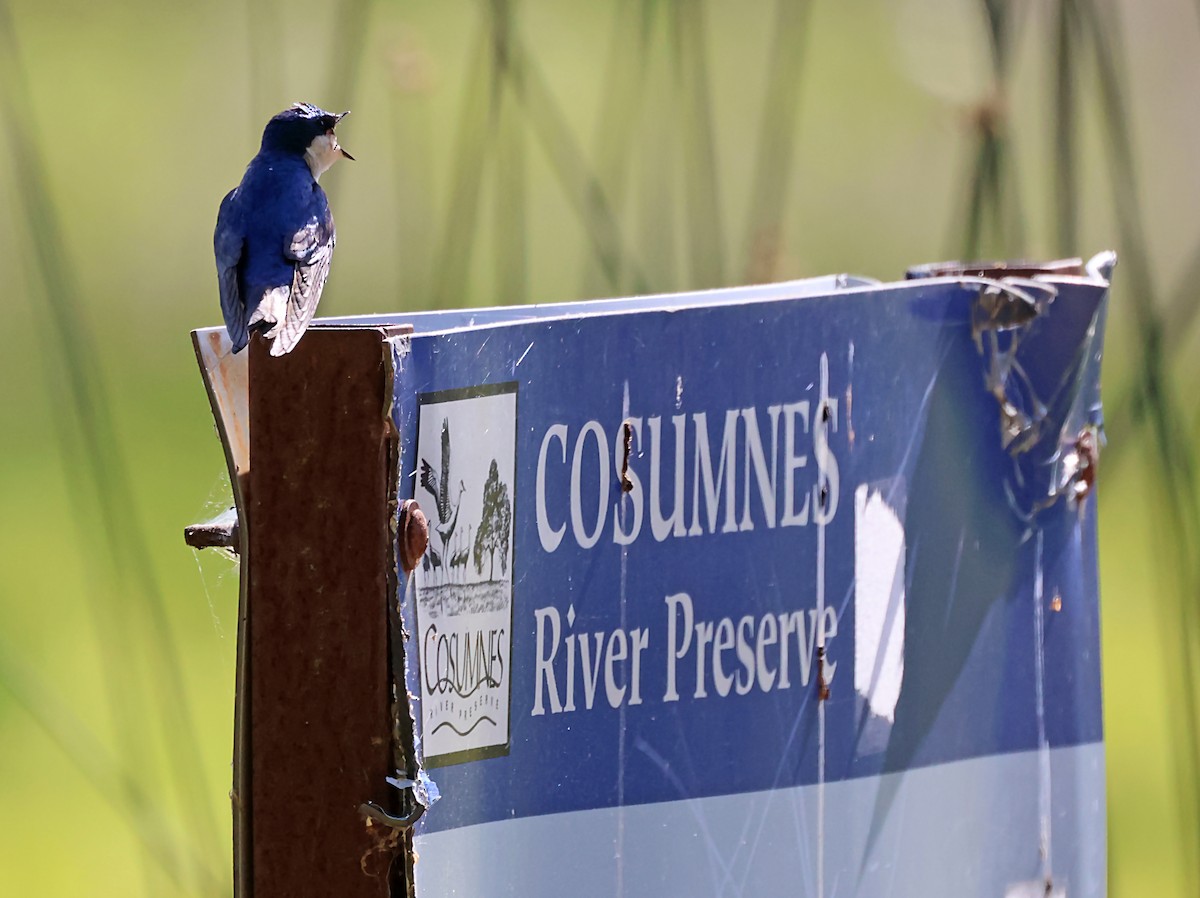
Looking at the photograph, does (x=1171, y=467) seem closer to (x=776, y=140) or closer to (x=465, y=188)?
(x=776, y=140)

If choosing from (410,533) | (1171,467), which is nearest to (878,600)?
(410,533)

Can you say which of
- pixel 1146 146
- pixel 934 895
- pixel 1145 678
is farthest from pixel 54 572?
pixel 1146 146

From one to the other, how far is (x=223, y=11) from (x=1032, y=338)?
1457 millimetres

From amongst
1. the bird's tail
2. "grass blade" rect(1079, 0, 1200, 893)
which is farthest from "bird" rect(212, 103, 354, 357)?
"grass blade" rect(1079, 0, 1200, 893)

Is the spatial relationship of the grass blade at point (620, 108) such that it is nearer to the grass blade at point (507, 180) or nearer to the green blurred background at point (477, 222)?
the green blurred background at point (477, 222)

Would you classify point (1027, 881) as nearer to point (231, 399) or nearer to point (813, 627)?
point (813, 627)

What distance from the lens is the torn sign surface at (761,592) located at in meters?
1.47

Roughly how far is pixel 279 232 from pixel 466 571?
23.9 inches

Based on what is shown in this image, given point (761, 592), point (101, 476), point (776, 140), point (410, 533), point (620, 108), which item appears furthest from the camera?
point (776, 140)

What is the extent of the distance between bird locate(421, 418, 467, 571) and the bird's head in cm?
74

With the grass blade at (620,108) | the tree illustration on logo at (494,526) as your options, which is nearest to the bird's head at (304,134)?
the tree illustration on logo at (494,526)

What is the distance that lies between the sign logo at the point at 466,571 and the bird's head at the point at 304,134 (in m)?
0.70

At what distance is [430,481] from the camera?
4.63 ft

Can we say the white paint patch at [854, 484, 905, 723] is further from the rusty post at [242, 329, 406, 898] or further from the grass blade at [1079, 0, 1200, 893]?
the grass blade at [1079, 0, 1200, 893]
